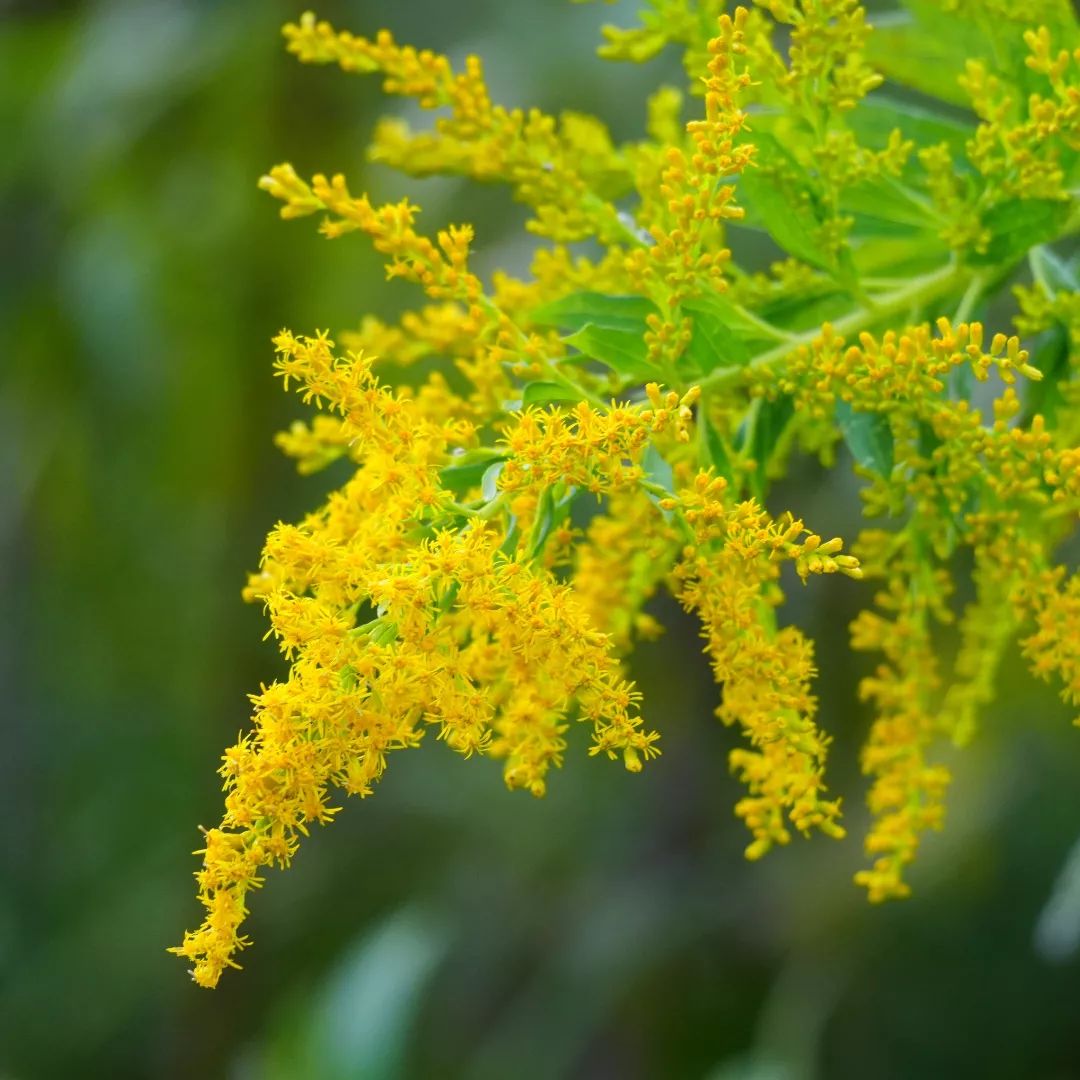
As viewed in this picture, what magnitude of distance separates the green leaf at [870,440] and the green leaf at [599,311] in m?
0.24

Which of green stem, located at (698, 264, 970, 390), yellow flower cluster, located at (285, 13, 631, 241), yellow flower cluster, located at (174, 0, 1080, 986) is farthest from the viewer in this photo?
yellow flower cluster, located at (285, 13, 631, 241)

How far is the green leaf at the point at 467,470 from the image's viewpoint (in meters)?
1.42

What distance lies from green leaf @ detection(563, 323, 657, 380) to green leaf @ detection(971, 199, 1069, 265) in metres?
0.44

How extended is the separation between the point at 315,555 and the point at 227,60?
3424mm

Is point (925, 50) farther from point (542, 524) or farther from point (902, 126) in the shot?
point (542, 524)

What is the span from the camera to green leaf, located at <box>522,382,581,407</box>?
4.54 feet

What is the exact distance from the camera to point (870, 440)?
1424 mm

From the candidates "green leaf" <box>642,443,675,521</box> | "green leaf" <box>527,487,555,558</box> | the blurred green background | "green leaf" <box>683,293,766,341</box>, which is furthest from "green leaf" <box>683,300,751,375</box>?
the blurred green background

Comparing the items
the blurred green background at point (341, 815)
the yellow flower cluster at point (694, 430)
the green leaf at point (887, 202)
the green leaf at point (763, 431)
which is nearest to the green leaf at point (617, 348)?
the yellow flower cluster at point (694, 430)

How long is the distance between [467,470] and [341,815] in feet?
21.0

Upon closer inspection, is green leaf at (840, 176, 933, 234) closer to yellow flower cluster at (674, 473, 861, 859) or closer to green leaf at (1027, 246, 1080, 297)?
green leaf at (1027, 246, 1080, 297)

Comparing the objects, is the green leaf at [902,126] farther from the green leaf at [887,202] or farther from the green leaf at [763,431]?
the green leaf at [763,431]

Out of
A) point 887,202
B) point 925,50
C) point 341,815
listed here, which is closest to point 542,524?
point 887,202

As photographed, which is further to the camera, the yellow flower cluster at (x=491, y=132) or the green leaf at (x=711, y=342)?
the yellow flower cluster at (x=491, y=132)
